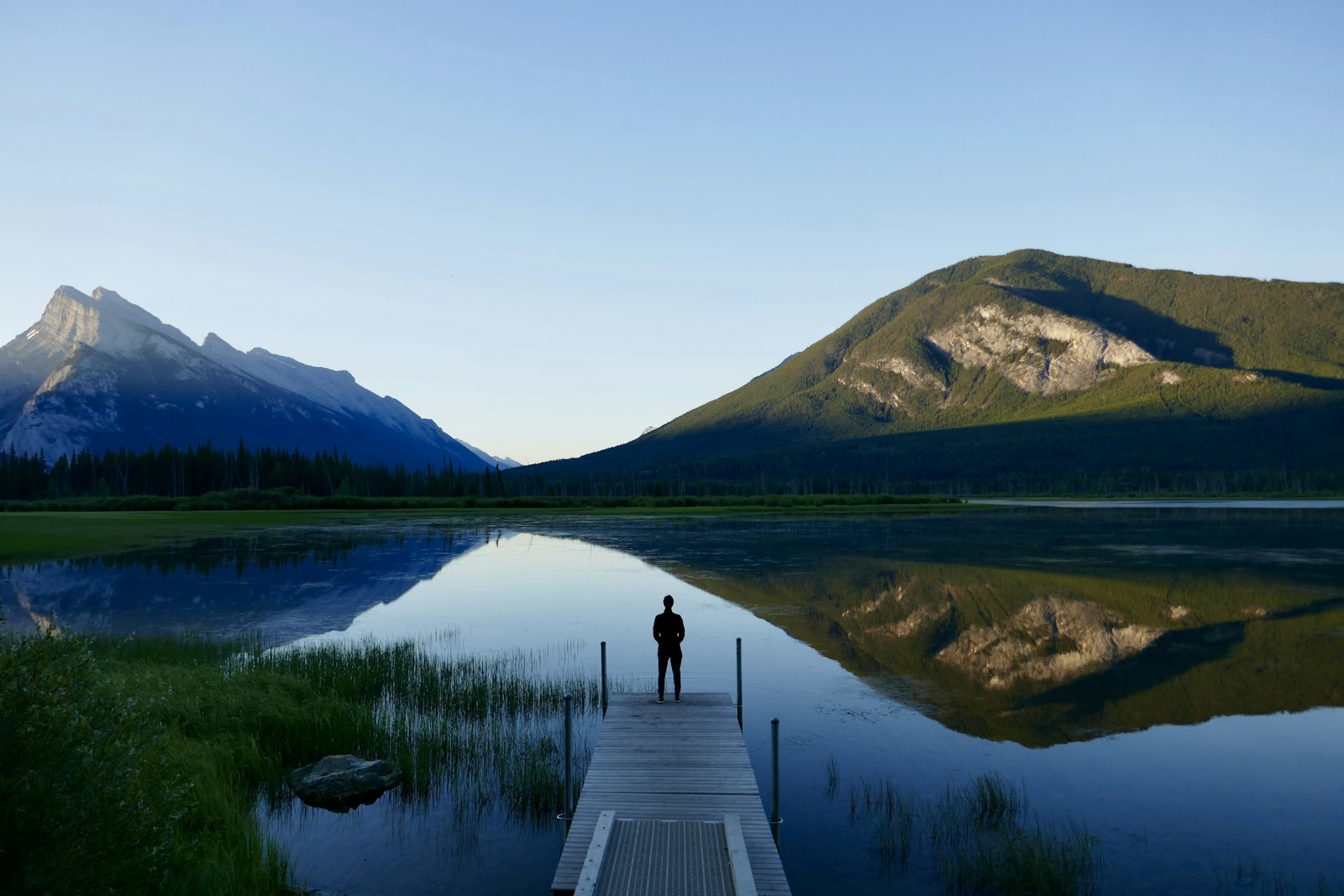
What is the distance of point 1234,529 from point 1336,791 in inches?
3217

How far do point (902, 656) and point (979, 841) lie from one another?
15.8 m

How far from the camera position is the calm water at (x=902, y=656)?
46.8 ft

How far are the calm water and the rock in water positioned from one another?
0.50m

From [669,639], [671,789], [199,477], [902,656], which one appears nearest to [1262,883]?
[671,789]

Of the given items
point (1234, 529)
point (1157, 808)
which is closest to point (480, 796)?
point (1157, 808)

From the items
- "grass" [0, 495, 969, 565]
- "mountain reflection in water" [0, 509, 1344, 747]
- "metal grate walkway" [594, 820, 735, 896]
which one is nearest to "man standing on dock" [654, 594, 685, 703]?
"metal grate walkway" [594, 820, 735, 896]

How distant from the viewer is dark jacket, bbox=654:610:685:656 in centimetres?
1967

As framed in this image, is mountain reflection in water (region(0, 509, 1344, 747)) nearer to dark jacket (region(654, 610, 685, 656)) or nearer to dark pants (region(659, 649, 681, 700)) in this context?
dark pants (region(659, 649, 681, 700))

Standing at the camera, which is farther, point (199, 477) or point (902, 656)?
point (199, 477)

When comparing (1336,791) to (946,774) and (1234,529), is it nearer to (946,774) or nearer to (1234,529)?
(946,774)

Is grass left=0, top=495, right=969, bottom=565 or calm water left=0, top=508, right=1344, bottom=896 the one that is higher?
grass left=0, top=495, right=969, bottom=565

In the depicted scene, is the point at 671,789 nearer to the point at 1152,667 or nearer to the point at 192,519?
the point at 1152,667

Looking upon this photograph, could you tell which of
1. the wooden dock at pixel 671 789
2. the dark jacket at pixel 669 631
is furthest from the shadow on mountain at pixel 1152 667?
the wooden dock at pixel 671 789

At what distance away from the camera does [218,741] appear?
1734 cm
